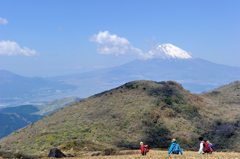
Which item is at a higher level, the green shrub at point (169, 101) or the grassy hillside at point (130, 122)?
the green shrub at point (169, 101)

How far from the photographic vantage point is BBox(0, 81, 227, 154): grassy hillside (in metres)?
41.6

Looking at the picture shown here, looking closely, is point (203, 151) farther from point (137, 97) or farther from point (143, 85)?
point (143, 85)

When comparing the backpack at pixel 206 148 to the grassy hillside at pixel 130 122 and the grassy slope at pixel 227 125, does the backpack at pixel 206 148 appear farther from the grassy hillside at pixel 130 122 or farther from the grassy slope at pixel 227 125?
the grassy slope at pixel 227 125

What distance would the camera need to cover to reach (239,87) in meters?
83.5

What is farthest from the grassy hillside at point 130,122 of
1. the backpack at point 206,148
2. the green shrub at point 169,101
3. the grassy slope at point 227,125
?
the backpack at point 206,148

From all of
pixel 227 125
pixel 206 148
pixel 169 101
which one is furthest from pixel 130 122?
pixel 206 148

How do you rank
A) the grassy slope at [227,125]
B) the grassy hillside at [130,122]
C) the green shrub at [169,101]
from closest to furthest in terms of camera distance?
the grassy slope at [227,125] < the grassy hillside at [130,122] < the green shrub at [169,101]

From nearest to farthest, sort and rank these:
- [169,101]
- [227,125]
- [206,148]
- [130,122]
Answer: [206,148]
[227,125]
[130,122]
[169,101]

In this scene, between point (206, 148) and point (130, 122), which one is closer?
point (206, 148)

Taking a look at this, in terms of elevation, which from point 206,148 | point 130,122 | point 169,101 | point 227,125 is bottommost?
point 206,148

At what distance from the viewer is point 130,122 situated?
48.0 m

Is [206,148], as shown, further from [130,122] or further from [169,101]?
[169,101]

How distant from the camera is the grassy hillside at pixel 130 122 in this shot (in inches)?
1639

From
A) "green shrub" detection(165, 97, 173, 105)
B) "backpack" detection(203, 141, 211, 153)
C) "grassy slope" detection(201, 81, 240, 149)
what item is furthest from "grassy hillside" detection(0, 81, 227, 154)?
"backpack" detection(203, 141, 211, 153)
